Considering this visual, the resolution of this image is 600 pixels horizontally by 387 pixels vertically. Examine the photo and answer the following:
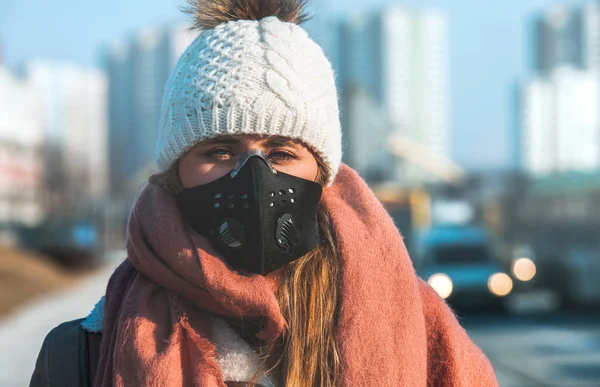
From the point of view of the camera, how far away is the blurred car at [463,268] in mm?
17109

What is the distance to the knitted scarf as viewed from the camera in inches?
73.7

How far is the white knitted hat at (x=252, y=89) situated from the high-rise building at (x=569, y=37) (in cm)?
9235

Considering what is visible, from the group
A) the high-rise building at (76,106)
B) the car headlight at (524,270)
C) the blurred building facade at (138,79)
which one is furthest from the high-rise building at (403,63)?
the car headlight at (524,270)

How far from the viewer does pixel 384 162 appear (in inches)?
756

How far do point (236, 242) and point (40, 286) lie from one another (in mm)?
19934

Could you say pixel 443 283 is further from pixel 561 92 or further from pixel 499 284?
pixel 561 92

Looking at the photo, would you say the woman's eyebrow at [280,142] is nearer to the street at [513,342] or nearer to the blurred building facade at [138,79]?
the street at [513,342]

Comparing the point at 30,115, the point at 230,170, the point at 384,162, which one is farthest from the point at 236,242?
the point at 30,115

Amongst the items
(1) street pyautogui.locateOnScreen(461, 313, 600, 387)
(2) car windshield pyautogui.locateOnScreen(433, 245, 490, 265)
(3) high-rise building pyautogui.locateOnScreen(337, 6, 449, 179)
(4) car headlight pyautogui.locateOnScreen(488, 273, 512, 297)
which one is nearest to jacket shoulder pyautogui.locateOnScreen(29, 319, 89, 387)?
(1) street pyautogui.locateOnScreen(461, 313, 600, 387)

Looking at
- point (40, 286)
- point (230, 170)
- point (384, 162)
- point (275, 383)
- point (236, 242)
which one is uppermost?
point (230, 170)

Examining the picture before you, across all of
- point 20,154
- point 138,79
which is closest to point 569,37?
point 138,79

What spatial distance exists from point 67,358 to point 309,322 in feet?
1.67

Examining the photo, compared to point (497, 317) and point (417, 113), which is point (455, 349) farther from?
point (417, 113)

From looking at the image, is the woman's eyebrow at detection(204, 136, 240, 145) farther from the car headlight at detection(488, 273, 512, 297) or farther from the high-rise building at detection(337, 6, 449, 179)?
the high-rise building at detection(337, 6, 449, 179)
